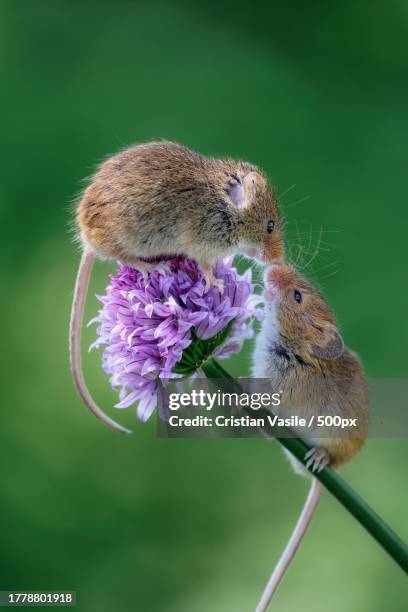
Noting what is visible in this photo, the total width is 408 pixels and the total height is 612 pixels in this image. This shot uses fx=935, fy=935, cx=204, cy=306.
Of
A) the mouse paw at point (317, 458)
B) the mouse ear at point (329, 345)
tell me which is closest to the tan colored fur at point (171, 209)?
the mouse ear at point (329, 345)

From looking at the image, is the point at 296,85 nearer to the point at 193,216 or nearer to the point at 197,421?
the point at 193,216

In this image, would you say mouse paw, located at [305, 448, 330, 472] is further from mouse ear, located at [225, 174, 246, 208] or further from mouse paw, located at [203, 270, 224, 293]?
mouse ear, located at [225, 174, 246, 208]

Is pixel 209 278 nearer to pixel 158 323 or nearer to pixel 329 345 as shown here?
pixel 158 323

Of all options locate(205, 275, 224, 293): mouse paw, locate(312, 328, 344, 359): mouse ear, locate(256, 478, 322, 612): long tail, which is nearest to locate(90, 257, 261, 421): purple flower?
locate(205, 275, 224, 293): mouse paw

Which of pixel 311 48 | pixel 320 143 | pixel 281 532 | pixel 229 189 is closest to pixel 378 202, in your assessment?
pixel 320 143

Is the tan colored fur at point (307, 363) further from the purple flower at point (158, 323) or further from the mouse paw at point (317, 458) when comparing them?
the purple flower at point (158, 323)

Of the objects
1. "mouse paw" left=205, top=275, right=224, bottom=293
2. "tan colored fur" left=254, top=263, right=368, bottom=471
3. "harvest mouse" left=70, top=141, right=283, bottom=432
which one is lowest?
"tan colored fur" left=254, top=263, right=368, bottom=471

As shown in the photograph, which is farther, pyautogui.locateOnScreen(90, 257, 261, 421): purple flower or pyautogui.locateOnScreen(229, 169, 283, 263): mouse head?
pyautogui.locateOnScreen(229, 169, 283, 263): mouse head

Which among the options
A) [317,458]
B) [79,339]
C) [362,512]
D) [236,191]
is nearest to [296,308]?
[236,191]
